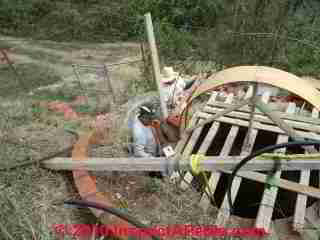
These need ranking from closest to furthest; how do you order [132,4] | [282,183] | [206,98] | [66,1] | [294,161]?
[294,161] < [282,183] < [206,98] < [132,4] < [66,1]

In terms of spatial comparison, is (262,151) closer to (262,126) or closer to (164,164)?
(164,164)

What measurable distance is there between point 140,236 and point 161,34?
213 inches

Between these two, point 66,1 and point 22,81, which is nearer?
point 22,81

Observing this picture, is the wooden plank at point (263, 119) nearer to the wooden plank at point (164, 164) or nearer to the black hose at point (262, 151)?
the wooden plank at point (164, 164)

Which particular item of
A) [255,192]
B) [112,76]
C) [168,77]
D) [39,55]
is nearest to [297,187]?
[255,192]

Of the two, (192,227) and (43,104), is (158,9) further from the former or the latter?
(192,227)

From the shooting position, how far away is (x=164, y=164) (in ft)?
5.69

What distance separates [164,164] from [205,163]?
279mm

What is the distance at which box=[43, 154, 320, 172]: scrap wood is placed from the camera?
1.53 m

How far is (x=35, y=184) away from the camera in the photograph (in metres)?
1.89

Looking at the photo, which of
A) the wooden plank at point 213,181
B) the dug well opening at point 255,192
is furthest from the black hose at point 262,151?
the dug well opening at point 255,192

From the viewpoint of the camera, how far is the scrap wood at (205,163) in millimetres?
1532

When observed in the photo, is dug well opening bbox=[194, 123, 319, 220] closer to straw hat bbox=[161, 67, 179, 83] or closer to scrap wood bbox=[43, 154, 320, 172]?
scrap wood bbox=[43, 154, 320, 172]

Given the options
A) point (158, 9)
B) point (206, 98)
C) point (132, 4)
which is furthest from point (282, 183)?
point (132, 4)
